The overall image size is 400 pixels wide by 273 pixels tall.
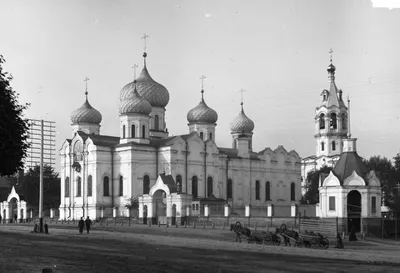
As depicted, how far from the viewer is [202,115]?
86938mm

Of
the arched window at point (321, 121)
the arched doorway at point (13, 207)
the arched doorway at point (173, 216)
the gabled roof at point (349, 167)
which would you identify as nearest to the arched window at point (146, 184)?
the arched doorway at point (173, 216)

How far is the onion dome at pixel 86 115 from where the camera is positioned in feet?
272

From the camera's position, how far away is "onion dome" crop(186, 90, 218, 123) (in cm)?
8669

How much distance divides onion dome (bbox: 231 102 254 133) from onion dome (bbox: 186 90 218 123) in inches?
194

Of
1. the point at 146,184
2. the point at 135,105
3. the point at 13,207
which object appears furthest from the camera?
the point at 13,207

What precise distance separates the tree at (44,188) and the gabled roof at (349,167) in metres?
41.4

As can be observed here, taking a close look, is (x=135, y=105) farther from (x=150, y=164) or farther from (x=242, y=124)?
(x=242, y=124)

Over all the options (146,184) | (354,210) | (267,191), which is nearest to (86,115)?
(146,184)

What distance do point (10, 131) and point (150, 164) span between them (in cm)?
4535

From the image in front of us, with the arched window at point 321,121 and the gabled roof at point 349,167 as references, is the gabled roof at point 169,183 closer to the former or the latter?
the gabled roof at point 349,167

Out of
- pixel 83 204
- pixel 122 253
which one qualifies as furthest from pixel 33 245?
pixel 83 204

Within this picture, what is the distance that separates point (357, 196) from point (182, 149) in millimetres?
26988

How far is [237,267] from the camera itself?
24.6 meters

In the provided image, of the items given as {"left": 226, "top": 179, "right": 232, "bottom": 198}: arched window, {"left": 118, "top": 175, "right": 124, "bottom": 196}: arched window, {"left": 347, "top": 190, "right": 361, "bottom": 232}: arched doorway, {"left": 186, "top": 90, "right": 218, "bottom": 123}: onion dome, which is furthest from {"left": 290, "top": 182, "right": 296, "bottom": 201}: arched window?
{"left": 347, "top": 190, "right": 361, "bottom": 232}: arched doorway
